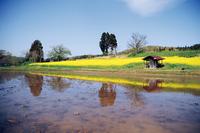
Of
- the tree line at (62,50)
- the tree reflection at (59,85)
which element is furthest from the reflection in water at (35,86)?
the tree line at (62,50)

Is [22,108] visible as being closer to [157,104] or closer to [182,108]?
[157,104]

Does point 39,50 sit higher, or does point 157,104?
point 39,50

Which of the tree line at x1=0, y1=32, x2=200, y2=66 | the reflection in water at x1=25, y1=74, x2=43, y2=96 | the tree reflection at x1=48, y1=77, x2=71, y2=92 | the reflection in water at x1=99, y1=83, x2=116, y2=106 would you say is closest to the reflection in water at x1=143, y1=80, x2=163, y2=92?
the reflection in water at x1=99, y1=83, x2=116, y2=106

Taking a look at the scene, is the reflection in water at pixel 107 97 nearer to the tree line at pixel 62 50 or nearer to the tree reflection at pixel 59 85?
the tree reflection at pixel 59 85

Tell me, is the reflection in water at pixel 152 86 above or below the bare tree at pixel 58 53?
below

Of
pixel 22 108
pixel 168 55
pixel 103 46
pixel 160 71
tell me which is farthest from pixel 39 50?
pixel 22 108

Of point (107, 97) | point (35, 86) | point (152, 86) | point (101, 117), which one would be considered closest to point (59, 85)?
point (35, 86)

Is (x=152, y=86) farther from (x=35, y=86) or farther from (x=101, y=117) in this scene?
(x=101, y=117)

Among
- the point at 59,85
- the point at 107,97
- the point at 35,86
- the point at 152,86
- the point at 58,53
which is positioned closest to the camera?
the point at 107,97

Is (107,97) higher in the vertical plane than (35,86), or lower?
lower

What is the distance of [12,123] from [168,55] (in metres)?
47.9

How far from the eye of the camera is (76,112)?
30.7 feet

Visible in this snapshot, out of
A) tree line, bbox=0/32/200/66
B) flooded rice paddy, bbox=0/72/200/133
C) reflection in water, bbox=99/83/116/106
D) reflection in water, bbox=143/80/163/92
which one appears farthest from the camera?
tree line, bbox=0/32/200/66

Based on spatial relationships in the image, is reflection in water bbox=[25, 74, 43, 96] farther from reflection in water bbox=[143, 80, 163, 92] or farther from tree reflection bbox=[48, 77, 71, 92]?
reflection in water bbox=[143, 80, 163, 92]
